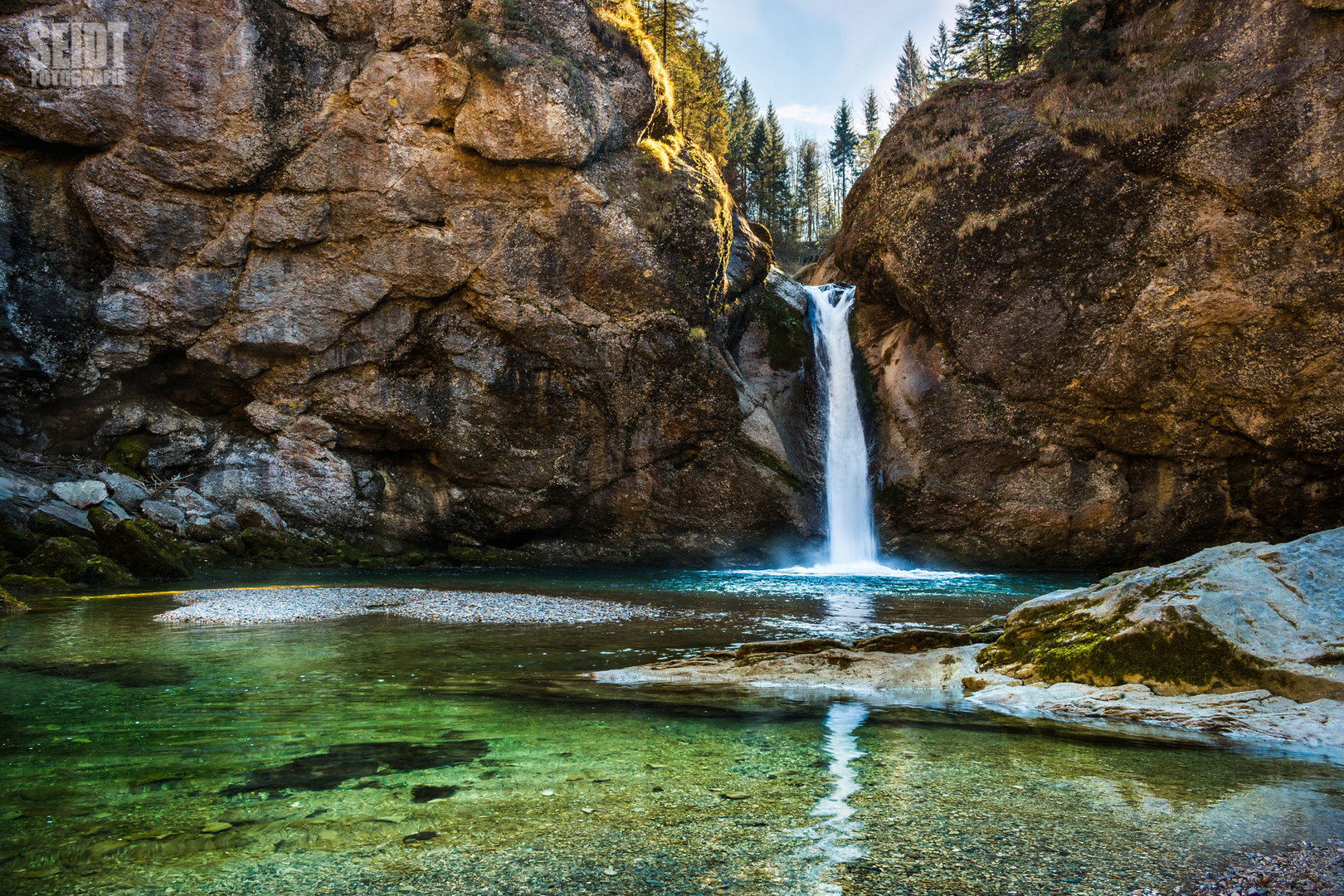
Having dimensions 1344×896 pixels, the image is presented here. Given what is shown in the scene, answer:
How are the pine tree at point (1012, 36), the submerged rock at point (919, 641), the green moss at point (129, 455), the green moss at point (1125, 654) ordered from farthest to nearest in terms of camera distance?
the pine tree at point (1012, 36) → the green moss at point (129, 455) → the submerged rock at point (919, 641) → the green moss at point (1125, 654)

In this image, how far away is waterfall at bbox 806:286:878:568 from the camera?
80.3 ft

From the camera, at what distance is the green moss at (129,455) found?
20.9 m

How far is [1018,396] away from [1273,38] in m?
10.5

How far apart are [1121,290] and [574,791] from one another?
870 inches

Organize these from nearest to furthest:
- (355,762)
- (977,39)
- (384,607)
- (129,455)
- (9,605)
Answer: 1. (355,762)
2. (9,605)
3. (384,607)
4. (129,455)
5. (977,39)

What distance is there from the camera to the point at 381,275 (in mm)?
21953

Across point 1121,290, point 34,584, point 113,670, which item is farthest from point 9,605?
point 1121,290

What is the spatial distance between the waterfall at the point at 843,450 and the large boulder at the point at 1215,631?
57.7ft

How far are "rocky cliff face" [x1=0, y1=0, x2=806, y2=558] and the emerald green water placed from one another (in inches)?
628

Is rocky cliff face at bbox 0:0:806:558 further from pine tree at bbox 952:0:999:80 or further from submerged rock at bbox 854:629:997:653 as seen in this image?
pine tree at bbox 952:0:999:80

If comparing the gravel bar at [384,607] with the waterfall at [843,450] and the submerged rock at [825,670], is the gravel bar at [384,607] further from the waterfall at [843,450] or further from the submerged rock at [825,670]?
the waterfall at [843,450]

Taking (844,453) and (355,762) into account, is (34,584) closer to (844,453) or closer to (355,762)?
(355,762)

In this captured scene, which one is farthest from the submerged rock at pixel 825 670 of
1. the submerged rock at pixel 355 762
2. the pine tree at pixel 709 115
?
the pine tree at pixel 709 115

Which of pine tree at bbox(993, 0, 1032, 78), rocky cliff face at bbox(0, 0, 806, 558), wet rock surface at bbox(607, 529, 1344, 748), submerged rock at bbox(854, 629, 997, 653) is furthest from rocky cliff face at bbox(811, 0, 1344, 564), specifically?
wet rock surface at bbox(607, 529, 1344, 748)
